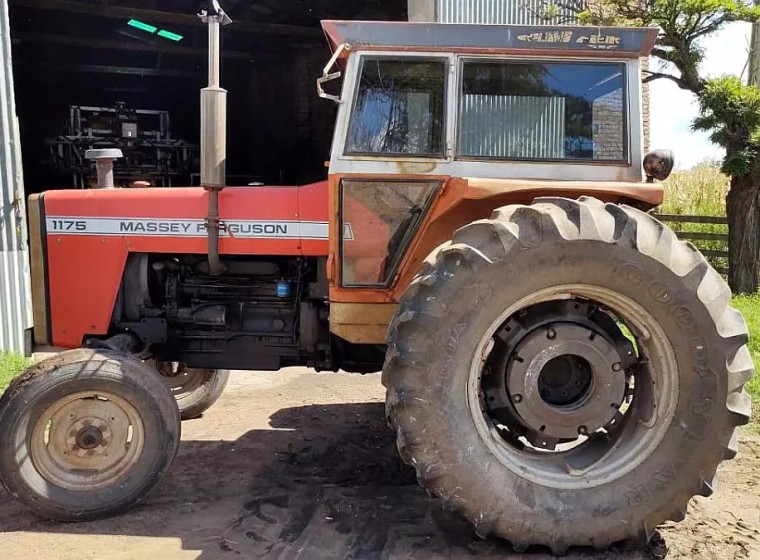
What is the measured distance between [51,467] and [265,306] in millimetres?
1393

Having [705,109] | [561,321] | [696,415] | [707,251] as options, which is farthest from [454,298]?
[707,251]

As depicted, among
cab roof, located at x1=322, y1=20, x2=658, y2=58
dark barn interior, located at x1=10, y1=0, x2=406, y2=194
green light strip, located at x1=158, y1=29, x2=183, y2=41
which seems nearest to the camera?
cab roof, located at x1=322, y1=20, x2=658, y2=58

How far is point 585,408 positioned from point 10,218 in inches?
225

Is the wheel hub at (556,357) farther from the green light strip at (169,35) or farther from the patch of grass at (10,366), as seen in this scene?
the green light strip at (169,35)

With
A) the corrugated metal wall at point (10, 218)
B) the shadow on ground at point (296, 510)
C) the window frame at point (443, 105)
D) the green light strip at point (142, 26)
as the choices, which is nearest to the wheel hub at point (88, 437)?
the shadow on ground at point (296, 510)

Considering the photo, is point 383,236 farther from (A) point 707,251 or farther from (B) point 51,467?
(A) point 707,251

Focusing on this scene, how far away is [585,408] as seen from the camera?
128 inches

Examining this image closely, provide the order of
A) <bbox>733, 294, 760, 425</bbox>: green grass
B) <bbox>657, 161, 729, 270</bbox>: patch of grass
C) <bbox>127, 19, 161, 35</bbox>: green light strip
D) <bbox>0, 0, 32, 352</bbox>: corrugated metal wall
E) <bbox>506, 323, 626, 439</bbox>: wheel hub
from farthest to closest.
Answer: <bbox>657, 161, 729, 270</bbox>: patch of grass, <bbox>127, 19, 161, 35</bbox>: green light strip, <bbox>0, 0, 32, 352</bbox>: corrugated metal wall, <bbox>733, 294, 760, 425</bbox>: green grass, <bbox>506, 323, 626, 439</bbox>: wheel hub

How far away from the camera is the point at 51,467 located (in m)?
3.51

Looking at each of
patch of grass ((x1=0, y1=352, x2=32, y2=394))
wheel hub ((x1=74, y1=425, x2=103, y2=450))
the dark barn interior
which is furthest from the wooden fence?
wheel hub ((x1=74, y1=425, x2=103, y2=450))

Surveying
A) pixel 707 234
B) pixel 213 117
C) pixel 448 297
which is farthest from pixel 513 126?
pixel 707 234

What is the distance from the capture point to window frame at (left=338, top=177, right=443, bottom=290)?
11.5ft

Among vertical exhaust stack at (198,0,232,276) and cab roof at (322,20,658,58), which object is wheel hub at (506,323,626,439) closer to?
cab roof at (322,20,658,58)

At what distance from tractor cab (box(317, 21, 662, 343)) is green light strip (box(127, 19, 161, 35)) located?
10383mm
